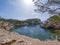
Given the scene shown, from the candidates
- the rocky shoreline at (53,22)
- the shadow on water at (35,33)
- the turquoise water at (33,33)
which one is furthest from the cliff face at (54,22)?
the turquoise water at (33,33)

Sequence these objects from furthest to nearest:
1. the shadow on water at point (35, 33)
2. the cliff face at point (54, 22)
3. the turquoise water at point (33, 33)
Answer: the cliff face at point (54, 22) < the turquoise water at point (33, 33) < the shadow on water at point (35, 33)

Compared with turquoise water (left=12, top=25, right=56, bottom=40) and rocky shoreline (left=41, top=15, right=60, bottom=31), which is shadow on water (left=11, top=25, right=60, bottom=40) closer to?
turquoise water (left=12, top=25, right=56, bottom=40)

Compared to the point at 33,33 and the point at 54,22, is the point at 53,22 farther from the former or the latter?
the point at 33,33

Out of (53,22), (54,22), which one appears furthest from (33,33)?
(53,22)

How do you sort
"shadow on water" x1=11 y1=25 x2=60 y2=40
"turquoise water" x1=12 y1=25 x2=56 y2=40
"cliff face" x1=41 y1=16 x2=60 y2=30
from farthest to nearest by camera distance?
"cliff face" x1=41 y1=16 x2=60 y2=30, "turquoise water" x1=12 y1=25 x2=56 y2=40, "shadow on water" x1=11 y1=25 x2=60 y2=40

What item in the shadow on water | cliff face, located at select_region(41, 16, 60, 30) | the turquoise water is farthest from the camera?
cliff face, located at select_region(41, 16, 60, 30)

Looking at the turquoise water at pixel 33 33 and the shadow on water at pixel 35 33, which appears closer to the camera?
the shadow on water at pixel 35 33

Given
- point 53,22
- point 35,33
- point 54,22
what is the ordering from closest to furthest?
point 35,33 < point 54,22 < point 53,22

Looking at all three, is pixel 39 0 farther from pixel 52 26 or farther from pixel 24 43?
pixel 52 26

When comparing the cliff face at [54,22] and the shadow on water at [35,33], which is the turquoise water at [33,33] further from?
the cliff face at [54,22]

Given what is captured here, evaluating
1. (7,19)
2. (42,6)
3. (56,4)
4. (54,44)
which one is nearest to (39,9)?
(42,6)

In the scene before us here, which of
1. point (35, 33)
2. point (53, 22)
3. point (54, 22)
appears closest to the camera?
point (35, 33)

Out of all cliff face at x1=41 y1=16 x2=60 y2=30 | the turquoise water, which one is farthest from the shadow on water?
cliff face at x1=41 y1=16 x2=60 y2=30

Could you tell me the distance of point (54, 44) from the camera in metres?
7.36
